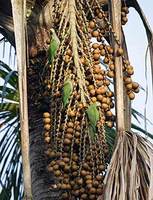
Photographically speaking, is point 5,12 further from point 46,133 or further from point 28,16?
point 46,133

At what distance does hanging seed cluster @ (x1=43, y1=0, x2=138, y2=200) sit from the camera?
7.66ft

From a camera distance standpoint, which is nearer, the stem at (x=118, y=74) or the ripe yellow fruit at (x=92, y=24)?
the stem at (x=118, y=74)

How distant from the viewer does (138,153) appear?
7.57 ft

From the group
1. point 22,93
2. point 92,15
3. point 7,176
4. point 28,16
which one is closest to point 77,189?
point 22,93

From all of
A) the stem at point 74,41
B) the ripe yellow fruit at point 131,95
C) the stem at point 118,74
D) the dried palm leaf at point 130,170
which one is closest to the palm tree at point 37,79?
the stem at point 74,41

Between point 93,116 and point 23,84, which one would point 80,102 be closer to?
point 93,116

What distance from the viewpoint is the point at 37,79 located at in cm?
281

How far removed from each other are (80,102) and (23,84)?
40 cm

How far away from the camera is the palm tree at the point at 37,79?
2.75 metres

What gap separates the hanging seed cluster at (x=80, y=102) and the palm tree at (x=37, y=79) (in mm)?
153

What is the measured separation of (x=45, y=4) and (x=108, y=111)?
71cm

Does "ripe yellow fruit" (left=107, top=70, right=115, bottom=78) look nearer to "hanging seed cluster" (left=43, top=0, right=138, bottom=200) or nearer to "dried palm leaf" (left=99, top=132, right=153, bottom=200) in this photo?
"hanging seed cluster" (left=43, top=0, right=138, bottom=200)

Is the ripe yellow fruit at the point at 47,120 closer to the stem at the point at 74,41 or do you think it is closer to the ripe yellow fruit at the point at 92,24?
the stem at the point at 74,41

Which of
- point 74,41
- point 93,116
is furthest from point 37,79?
point 93,116
